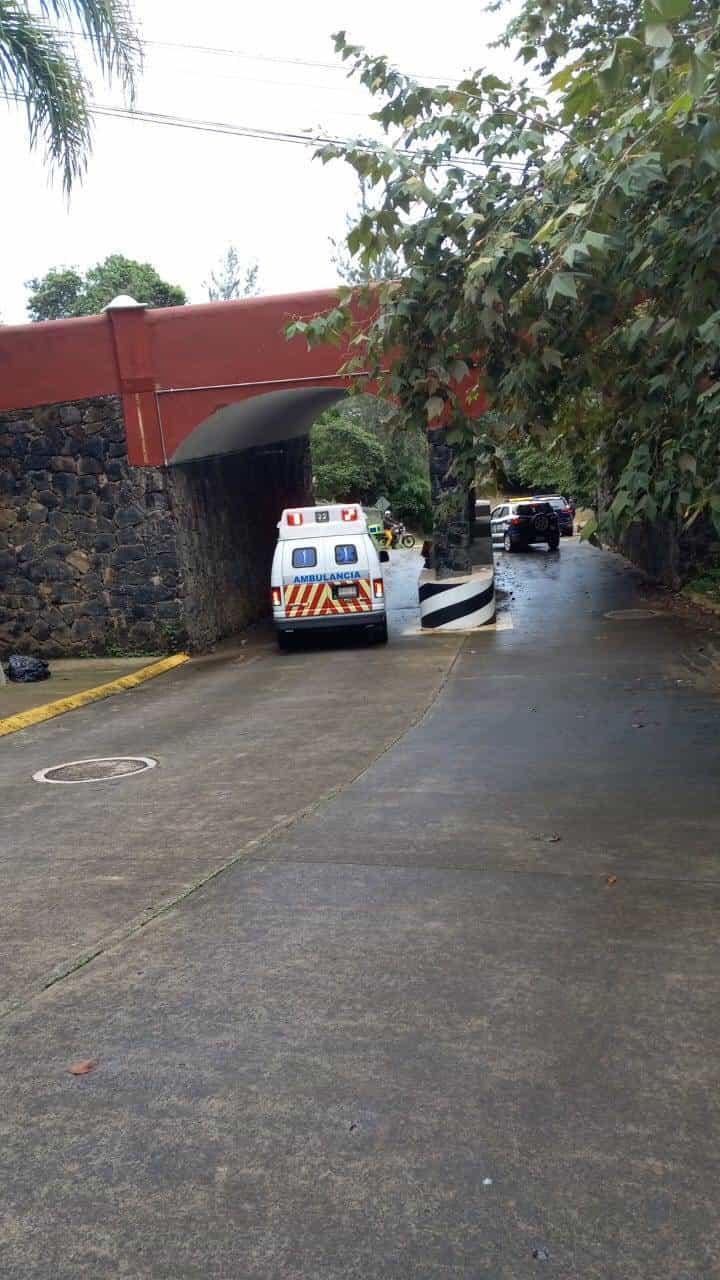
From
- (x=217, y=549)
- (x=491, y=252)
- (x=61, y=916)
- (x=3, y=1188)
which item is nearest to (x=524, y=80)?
(x=491, y=252)

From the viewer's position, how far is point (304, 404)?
21641 millimetres

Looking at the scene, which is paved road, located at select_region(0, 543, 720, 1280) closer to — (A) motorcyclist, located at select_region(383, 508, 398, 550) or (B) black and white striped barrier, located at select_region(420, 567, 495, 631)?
(B) black and white striped barrier, located at select_region(420, 567, 495, 631)

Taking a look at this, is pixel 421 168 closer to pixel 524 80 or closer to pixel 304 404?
pixel 524 80

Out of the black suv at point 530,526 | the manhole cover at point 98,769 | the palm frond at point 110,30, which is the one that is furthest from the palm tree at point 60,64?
the black suv at point 530,526

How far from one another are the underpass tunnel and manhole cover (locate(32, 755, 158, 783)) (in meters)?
8.24

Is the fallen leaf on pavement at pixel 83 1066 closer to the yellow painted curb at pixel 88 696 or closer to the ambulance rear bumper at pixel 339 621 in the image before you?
the yellow painted curb at pixel 88 696

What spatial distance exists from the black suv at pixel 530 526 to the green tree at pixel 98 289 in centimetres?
1687

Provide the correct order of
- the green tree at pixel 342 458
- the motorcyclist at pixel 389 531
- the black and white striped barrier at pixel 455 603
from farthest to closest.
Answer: the green tree at pixel 342 458
the motorcyclist at pixel 389 531
the black and white striped barrier at pixel 455 603

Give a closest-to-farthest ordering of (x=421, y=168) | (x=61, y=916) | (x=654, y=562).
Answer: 1. (x=61, y=916)
2. (x=421, y=168)
3. (x=654, y=562)

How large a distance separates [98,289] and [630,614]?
1441 inches

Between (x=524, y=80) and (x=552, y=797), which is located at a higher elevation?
(x=524, y=80)

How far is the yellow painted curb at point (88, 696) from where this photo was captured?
41.3 ft

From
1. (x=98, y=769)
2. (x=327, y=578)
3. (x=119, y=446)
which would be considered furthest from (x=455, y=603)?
(x=98, y=769)

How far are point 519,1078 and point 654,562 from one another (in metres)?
24.1
